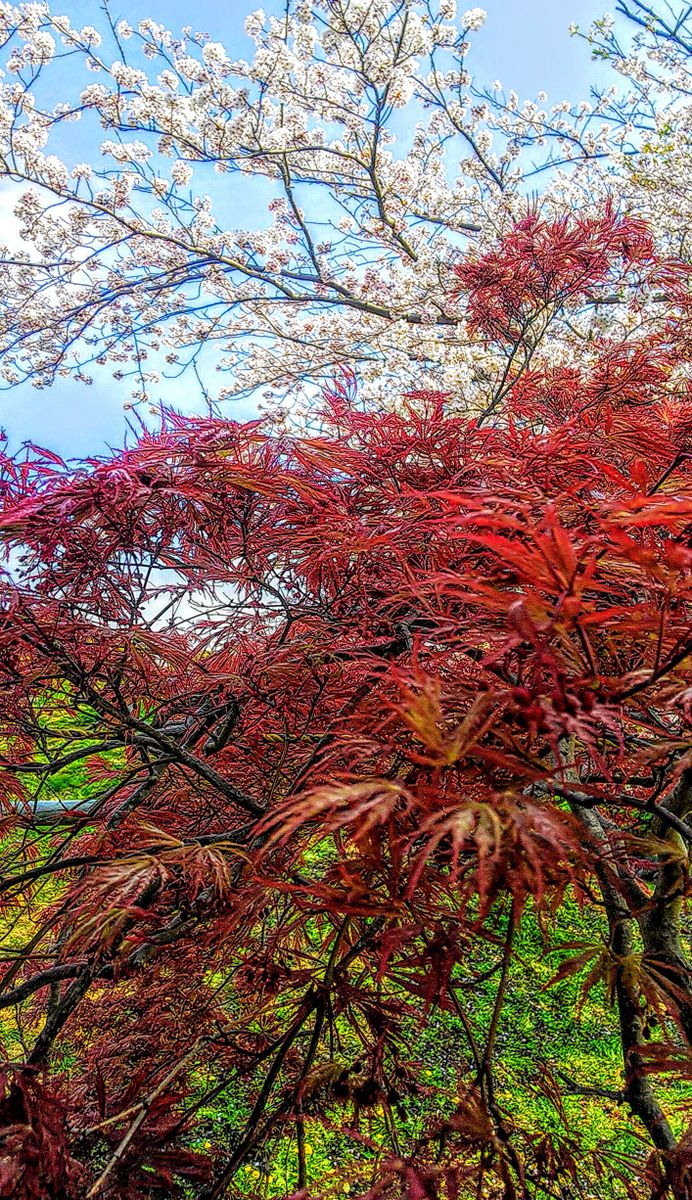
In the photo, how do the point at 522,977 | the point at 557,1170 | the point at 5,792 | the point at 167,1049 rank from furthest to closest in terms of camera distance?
the point at 522,977 → the point at 167,1049 → the point at 5,792 → the point at 557,1170

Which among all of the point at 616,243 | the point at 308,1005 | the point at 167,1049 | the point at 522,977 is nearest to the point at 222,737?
the point at 308,1005

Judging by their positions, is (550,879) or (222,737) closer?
(550,879)

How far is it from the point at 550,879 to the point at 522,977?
100.0 inches

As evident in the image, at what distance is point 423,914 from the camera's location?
78 cm

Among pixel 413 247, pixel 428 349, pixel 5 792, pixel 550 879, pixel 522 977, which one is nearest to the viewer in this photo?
pixel 550 879

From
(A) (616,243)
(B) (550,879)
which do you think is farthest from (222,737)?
(A) (616,243)

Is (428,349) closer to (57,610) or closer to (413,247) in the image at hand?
(413,247)

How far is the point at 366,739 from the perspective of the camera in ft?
Result: 2.25

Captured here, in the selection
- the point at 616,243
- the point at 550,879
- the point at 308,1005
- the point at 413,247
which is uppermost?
the point at 413,247

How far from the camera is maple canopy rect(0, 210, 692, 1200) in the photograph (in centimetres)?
57

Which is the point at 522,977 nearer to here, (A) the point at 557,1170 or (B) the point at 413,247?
(A) the point at 557,1170

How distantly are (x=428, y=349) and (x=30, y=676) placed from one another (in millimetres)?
3542

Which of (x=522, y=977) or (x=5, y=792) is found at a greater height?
(x=5, y=792)

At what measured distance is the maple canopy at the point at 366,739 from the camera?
572 millimetres
